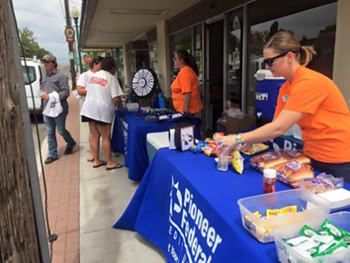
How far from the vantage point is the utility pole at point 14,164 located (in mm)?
960

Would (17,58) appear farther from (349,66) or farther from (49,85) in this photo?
(49,85)

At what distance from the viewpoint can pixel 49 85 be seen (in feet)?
15.3

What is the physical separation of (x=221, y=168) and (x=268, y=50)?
2.42ft

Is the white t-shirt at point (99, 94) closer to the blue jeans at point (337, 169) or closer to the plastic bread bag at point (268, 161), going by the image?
the plastic bread bag at point (268, 161)

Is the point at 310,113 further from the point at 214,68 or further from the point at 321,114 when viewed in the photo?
the point at 214,68

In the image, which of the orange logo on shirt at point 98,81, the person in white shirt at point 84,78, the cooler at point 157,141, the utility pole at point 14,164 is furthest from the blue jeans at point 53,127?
the utility pole at point 14,164

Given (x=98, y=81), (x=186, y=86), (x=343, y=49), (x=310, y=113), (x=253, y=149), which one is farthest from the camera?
(x=98, y=81)

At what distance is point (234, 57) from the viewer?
4586 millimetres

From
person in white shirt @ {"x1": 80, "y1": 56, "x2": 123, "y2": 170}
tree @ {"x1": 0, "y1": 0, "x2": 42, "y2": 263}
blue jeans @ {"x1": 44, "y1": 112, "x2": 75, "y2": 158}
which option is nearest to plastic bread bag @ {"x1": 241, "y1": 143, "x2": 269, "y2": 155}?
tree @ {"x1": 0, "y1": 0, "x2": 42, "y2": 263}

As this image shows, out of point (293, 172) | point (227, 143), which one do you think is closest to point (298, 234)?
point (293, 172)

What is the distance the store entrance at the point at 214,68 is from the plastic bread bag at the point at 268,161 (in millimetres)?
3743

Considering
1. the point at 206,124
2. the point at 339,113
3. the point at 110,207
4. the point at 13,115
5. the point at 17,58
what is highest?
the point at 17,58

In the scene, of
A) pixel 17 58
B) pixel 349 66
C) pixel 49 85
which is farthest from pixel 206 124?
pixel 17 58

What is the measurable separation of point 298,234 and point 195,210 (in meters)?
0.64
